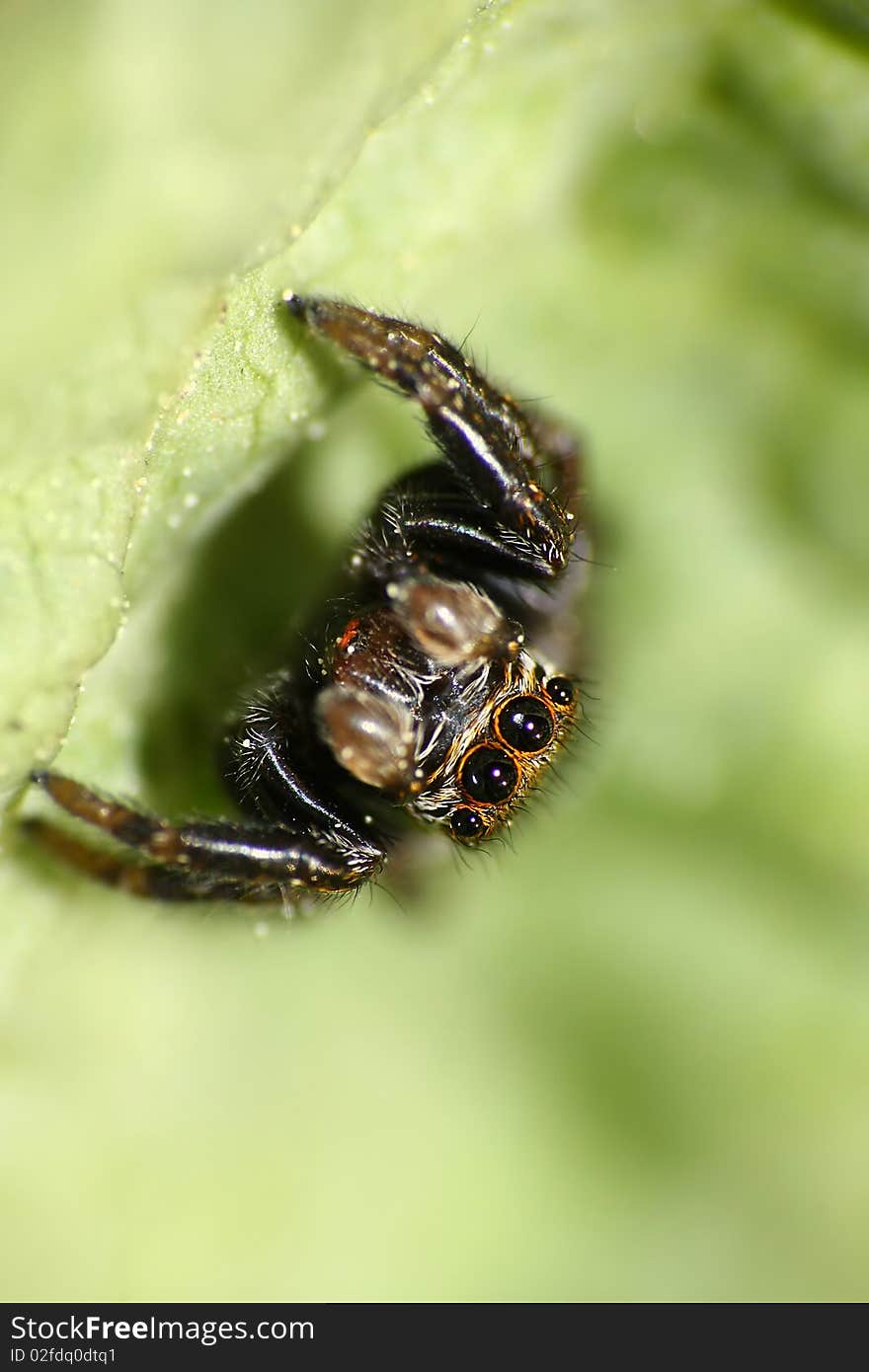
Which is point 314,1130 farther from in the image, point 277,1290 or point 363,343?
point 363,343

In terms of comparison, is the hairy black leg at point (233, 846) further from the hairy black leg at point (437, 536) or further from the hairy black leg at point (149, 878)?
the hairy black leg at point (437, 536)

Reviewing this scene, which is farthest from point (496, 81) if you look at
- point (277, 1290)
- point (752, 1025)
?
point (277, 1290)

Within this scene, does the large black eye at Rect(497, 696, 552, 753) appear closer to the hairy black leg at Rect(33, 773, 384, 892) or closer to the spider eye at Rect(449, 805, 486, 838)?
the spider eye at Rect(449, 805, 486, 838)

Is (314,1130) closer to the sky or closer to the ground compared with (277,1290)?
closer to the sky

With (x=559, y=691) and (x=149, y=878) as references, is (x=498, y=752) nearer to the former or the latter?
(x=559, y=691)

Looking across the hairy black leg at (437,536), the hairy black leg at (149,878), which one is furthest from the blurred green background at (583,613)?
the hairy black leg at (437,536)

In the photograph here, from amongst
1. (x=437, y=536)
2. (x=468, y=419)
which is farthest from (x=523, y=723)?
(x=468, y=419)

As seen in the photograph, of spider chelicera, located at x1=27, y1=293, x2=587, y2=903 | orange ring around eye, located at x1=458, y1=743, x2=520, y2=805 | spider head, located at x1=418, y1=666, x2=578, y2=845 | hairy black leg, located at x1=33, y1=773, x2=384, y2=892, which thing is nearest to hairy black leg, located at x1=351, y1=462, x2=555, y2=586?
spider chelicera, located at x1=27, y1=293, x2=587, y2=903
